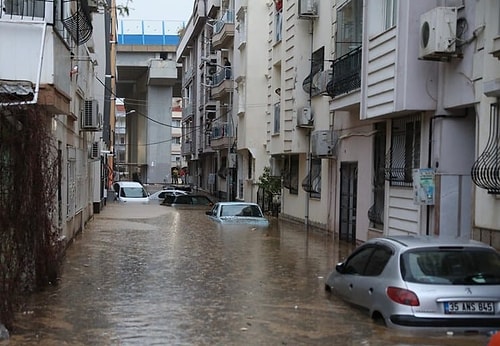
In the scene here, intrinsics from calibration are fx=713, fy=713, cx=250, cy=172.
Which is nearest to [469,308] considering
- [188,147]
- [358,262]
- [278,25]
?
[358,262]

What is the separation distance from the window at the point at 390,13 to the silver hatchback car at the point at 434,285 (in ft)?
24.0

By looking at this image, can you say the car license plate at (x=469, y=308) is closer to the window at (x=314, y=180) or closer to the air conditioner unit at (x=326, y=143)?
the air conditioner unit at (x=326, y=143)

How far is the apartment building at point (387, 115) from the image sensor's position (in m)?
12.5

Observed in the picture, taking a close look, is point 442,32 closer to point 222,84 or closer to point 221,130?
point 222,84

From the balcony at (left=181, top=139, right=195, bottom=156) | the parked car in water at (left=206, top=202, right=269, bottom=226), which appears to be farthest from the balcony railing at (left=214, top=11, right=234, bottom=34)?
the balcony at (left=181, top=139, right=195, bottom=156)

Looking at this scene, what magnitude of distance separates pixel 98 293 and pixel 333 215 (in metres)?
12.1

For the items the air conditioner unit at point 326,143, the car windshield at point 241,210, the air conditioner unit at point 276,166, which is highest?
the air conditioner unit at point 326,143

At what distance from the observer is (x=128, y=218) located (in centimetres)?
3142

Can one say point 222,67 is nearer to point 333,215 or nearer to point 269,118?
point 269,118

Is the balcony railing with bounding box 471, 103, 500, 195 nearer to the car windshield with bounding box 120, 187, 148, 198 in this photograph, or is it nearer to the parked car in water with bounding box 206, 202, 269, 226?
the parked car in water with bounding box 206, 202, 269, 226

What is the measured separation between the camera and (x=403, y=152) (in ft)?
54.4

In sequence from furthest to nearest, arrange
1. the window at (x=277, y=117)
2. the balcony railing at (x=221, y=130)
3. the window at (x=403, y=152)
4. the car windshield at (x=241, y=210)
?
the balcony railing at (x=221, y=130)
the window at (x=277, y=117)
the car windshield at (x=241, y=210)
the window at (x=403, y=152)

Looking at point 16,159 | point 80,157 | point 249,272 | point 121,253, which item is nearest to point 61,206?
point 121,253

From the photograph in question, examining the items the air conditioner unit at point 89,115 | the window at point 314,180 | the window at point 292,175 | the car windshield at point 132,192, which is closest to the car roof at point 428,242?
the air conditioner unit at point 89,115
